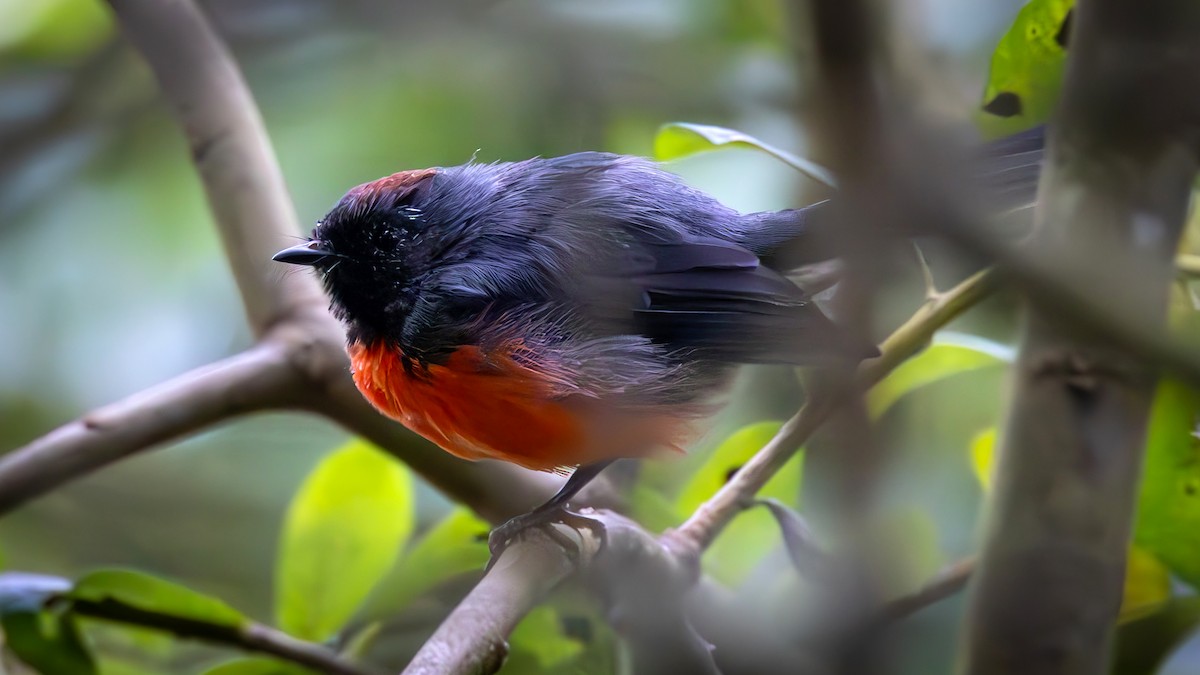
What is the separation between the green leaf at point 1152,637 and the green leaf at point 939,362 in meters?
0.41

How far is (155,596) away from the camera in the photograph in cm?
143

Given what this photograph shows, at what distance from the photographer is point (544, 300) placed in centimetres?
132

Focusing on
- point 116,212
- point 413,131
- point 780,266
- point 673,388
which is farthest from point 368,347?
point 116,212


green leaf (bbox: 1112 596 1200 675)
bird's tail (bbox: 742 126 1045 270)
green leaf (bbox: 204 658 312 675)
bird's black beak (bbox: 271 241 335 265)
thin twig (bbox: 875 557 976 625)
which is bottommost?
green leaf (bbox: 1112 596 1200 675)

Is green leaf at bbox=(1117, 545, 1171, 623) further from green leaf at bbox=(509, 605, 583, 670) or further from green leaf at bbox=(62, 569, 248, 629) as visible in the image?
green leaf at bbox=(62, 569, 248, 629)

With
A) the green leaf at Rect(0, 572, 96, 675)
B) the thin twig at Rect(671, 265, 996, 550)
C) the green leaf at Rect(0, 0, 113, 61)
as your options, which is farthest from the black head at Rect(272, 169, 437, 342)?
the green leaf at Rect(0, 0, 113, 61)

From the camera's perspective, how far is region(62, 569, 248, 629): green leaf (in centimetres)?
140

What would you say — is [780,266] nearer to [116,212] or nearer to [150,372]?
[150,372]

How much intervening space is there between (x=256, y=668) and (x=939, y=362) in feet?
3.43

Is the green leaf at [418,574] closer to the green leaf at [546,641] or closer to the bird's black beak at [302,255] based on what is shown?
the green leaf at [546,641]

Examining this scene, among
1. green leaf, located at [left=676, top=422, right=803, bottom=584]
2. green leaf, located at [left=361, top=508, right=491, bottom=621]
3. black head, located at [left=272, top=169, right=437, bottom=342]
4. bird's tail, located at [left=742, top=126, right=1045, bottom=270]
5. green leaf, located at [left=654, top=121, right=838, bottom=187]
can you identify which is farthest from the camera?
green leaf, located at [left=361, top=508, right=491, bottom=621]

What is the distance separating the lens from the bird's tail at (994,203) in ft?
3.46

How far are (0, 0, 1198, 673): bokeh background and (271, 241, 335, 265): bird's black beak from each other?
0.30 metres

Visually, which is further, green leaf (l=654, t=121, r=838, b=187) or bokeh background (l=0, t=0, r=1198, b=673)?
bokeh background (l=0, t=0, r=1198, b=673)
